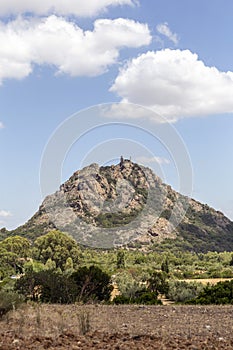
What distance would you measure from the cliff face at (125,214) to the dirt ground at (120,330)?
40.0 m

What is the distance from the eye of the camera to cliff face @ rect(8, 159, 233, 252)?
5981 cm

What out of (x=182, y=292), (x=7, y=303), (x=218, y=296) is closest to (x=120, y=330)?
(x=7, y=303)

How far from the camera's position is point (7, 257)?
55688 mm

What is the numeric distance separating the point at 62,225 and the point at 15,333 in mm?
48974

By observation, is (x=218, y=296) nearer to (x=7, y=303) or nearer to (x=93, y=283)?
(x=93, y=283)

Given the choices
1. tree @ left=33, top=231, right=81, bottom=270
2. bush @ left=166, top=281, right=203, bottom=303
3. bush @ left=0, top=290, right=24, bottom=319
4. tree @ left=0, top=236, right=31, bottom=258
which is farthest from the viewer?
tree @ left=0, top=236, right=31, bottom=258

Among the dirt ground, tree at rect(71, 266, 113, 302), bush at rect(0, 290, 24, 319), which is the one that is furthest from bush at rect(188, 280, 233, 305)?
bush at rect(0, 290, 24, 319)

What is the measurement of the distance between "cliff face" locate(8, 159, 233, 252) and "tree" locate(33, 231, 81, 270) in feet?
6.02

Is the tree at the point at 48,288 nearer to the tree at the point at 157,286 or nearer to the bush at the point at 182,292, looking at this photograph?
the bush at the point at 182,292

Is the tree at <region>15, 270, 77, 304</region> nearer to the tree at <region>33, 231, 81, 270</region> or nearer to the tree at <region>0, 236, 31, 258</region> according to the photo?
the tree at <region>33, 231, 81, 270</region>

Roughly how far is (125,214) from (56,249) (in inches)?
511

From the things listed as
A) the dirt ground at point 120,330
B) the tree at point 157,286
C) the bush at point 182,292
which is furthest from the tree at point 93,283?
the dirt ground at point 120,330

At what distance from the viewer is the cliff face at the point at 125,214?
59812mm

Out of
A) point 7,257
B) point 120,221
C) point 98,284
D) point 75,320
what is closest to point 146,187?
point 120,221
